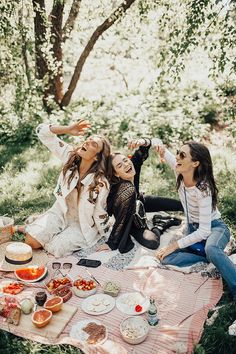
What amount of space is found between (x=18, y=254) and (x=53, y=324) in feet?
3.58

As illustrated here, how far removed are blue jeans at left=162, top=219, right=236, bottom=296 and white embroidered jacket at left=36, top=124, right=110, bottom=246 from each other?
3.00ft

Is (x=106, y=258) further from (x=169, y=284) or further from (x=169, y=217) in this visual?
(x=169, y=217)

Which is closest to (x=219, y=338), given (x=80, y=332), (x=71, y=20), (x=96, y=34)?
(x=80, y=332)

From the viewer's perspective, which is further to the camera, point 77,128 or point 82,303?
point 77,128

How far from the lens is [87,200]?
15.6ft

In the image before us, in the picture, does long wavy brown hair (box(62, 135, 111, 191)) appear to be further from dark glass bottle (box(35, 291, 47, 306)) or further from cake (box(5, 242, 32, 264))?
dark glass bottle (box(35, 291, 47, 306))

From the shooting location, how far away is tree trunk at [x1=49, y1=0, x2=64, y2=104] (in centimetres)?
880

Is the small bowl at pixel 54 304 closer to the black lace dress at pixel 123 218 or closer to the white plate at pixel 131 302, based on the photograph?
the white plate at pixel 131 302

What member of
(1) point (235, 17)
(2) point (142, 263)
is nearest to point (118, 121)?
(1) point (235, 17)

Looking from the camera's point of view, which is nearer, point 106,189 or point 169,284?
point 169,284

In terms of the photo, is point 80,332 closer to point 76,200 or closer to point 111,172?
point 76,200

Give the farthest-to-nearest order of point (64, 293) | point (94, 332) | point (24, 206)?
point (24, 206), point (64, 293), point (94, 332)

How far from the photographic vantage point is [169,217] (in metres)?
5.50

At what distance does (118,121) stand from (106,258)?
4955mm
